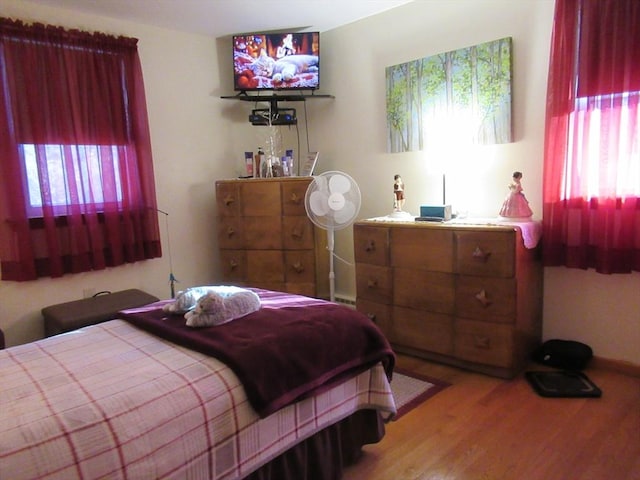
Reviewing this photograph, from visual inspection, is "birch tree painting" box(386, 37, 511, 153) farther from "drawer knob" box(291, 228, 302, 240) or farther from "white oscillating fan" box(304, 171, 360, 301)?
"drawer knob" box(291, 228, 302, 240)

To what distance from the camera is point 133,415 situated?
45.4 inches

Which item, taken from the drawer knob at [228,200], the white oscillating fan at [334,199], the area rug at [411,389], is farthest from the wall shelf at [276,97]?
the area rug at [411,389]

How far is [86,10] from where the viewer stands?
302cm

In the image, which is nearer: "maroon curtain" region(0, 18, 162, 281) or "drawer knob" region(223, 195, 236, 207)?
"maroon curtain" region(0, 18, 162, 281)

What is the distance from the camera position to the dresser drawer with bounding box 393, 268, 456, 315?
263 cm

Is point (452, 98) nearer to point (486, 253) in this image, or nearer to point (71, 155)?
point (486, 253)

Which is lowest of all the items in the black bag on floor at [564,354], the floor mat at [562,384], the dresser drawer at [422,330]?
the floor mat at [562,384]

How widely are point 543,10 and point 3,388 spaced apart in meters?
3.15

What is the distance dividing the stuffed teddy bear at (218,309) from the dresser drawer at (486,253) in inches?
53.6

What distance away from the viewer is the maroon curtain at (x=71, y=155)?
275cm

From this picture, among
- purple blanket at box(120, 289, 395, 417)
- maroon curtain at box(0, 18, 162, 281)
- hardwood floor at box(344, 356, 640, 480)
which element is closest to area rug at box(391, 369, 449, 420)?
hardwood floor at box(344, 356, 640, 480)

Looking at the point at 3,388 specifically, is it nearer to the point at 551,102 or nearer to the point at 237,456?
the point at 237,456

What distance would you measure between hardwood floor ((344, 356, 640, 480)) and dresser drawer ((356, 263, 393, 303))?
0.72 m

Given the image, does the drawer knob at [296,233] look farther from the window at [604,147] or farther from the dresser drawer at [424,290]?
the window at [604,147]
